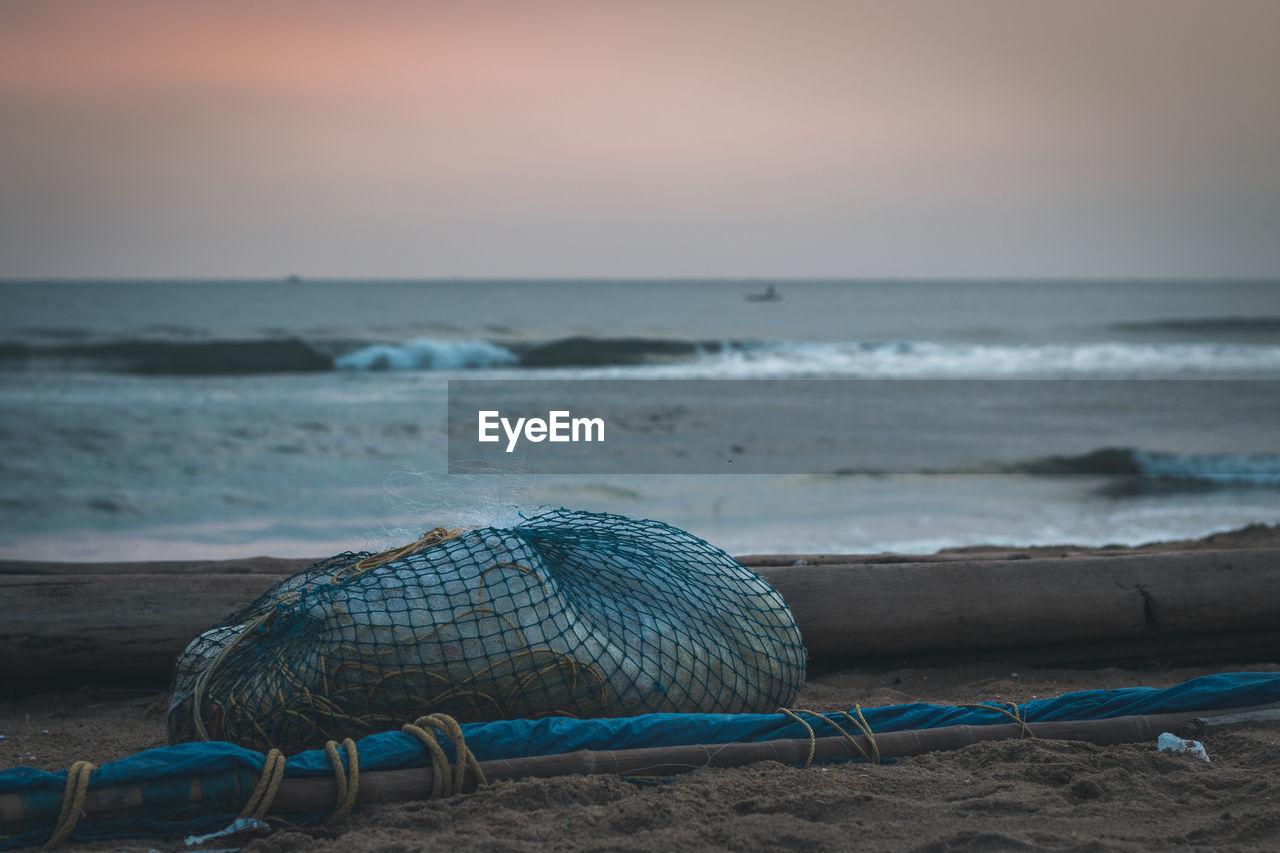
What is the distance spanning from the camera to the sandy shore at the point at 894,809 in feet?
7.11

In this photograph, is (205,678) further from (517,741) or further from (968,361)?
(968,361)

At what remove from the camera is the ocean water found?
743 cm

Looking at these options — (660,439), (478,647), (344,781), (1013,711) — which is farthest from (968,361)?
(344,781)

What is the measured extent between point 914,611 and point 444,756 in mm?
2081

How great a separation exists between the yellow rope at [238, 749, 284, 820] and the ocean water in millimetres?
1131

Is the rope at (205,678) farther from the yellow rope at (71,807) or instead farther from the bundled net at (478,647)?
the yellow rope at (71,807)

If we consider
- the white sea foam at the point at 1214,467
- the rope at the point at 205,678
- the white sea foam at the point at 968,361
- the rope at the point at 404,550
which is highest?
the white sea foam at the point at 968,361

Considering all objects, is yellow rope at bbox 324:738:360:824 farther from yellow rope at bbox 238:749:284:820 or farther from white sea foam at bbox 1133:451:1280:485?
white sea foam at bbox 1133:451:1280:485

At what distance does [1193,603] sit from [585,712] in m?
2.64

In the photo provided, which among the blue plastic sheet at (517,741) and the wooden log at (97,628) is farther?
the wooden log at (97,628)

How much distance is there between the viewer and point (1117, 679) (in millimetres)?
3805

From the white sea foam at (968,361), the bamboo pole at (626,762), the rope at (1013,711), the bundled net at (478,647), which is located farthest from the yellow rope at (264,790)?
the white sea foam at (968,361)

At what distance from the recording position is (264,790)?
232cm

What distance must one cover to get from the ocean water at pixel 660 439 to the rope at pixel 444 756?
96 cm
